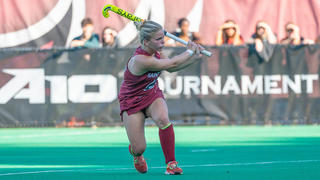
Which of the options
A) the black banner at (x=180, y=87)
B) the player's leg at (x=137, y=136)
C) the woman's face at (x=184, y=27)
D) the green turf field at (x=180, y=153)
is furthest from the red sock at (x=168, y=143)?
the woman's face at (x=184, y=27)

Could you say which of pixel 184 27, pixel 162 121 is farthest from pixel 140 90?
Answer: pixel 184 27

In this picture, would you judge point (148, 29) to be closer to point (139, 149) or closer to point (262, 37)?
point (139, 149)

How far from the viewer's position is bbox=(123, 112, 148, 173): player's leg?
916 cm

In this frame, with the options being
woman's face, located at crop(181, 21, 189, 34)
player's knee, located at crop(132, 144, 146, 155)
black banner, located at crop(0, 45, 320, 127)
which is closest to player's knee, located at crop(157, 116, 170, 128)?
player's knee, located at crop(132, 144, 146, 155)

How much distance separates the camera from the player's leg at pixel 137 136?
9.16 metres

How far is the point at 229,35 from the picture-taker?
63.1 ft

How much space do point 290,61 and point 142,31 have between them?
10.6 meters

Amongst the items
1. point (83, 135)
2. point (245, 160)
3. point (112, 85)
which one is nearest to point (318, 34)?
point (112, 85)

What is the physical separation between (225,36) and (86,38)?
304cm

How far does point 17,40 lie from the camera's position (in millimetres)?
19062

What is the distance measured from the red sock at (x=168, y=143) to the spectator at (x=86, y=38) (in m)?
10.1

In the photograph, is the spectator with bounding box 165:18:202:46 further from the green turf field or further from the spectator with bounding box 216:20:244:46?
the green turf field

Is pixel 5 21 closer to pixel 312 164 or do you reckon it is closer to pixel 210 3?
pixel 210 3

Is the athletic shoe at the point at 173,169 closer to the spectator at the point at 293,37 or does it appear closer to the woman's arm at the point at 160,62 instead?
the woman's arm at the point at 160,62
